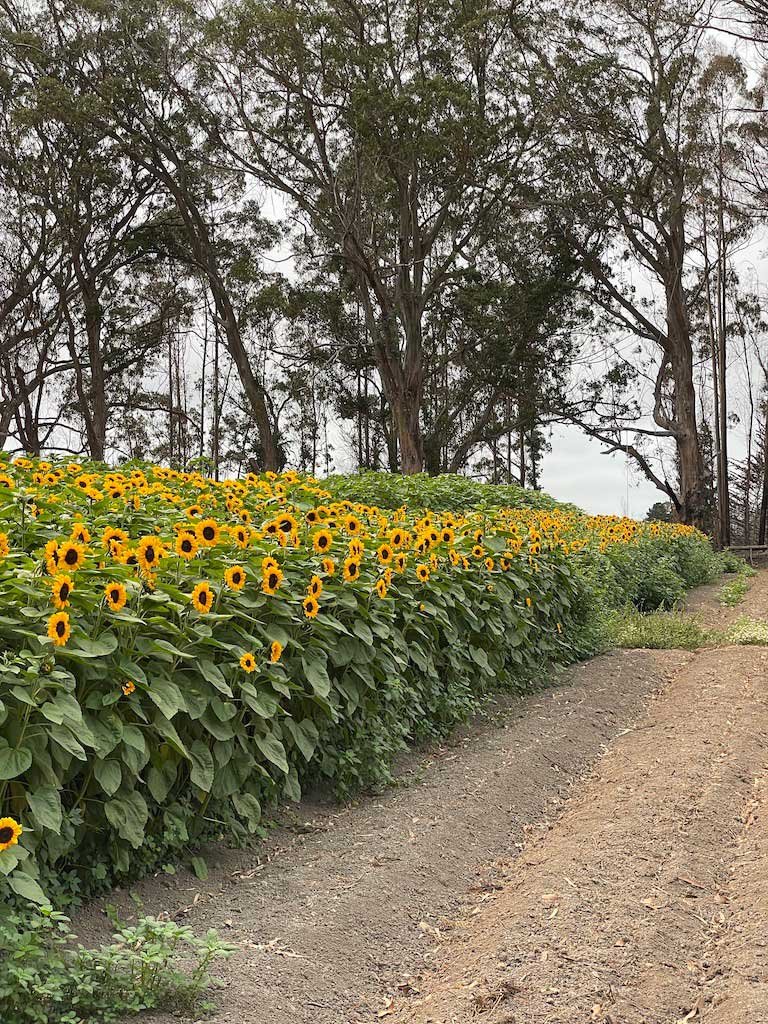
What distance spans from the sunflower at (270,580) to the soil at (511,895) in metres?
0.90

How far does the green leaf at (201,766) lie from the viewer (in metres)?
3.00

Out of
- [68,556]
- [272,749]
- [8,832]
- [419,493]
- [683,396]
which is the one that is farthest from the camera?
[683,396]

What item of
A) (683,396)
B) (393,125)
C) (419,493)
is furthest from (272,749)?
(683,396)

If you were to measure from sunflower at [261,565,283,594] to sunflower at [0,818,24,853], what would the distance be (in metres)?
1.42

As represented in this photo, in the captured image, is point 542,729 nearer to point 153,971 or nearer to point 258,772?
point 258,772

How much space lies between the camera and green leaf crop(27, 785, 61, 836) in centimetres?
245

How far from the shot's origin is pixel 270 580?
348 centimetres

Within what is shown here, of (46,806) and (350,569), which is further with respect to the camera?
(350,569)

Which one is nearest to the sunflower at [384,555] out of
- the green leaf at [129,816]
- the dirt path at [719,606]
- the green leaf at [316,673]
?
the green leaf at [316,673]

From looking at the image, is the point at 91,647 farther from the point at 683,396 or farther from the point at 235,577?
the point at 683,396

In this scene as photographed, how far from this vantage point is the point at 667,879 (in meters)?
3.21

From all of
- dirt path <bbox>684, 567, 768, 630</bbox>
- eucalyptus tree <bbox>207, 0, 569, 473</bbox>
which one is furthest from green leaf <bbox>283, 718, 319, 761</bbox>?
eucalyptus tree <bbox>207, 0, 569, 473</bbox>

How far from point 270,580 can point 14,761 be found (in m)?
1.22

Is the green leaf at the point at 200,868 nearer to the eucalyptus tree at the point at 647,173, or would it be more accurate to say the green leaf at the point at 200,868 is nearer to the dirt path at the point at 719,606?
the dirt path at the point at 719,606
